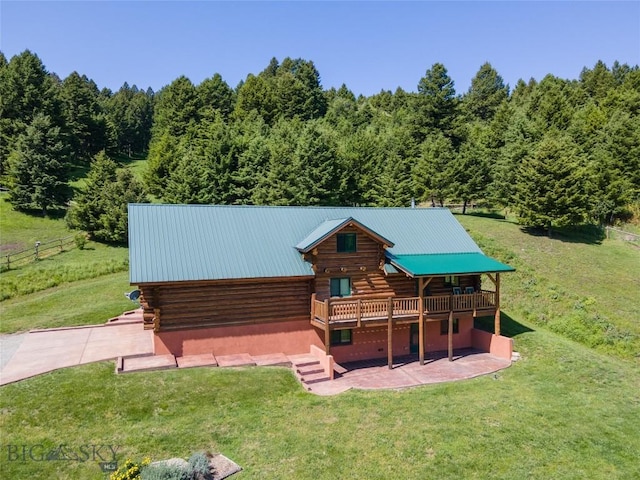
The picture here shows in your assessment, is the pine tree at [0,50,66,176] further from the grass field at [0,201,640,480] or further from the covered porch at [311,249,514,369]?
the covered porch at [311,249,514,369]

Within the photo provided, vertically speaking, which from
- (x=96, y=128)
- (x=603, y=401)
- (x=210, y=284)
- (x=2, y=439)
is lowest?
(x=603, y=401)

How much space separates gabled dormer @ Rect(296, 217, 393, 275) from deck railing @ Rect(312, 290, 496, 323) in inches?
70.4

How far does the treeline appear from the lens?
4444 centimetres

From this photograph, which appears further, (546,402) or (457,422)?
(546,402)

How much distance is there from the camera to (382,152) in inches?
2238

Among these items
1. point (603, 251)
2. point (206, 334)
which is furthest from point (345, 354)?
point (603, 251)

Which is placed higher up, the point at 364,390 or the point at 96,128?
the point at 96,128

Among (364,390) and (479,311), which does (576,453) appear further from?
(479,311)

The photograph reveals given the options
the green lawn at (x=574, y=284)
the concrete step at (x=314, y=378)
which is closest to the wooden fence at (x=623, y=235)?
the green lawn at (x=574, y=284)

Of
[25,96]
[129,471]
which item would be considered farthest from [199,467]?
[25,96]

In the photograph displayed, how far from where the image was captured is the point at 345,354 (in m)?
22.6

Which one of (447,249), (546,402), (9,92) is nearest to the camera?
(546,402)

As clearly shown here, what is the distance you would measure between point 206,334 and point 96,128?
7430 cm

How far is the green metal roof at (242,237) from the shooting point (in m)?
20.3
